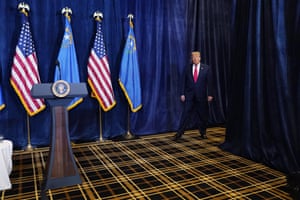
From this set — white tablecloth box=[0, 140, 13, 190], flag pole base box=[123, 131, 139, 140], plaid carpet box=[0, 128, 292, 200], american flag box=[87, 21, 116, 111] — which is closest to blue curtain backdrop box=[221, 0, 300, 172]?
plaid carpet box=[0, 128, 292, 200]

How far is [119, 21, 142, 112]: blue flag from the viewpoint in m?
4.46

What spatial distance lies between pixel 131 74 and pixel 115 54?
0.46m

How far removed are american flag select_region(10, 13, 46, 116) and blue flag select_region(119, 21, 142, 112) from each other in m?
1.33

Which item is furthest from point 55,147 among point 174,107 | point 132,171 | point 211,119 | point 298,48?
point 211,119

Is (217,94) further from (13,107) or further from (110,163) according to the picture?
(13,107)

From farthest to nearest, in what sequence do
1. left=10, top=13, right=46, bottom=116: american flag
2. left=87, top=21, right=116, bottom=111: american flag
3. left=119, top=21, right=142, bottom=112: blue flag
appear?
left=119, top=21, right=142, bottom=112: blue flag < left=87, top=21, right=116, bottom=111: american flag < left=10, top=13, right=46, bottom=116: american flag

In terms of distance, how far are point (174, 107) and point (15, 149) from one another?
2839mm

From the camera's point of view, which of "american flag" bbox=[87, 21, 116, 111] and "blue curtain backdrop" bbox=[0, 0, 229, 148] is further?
"american flag" bbox=[87, 21, 116, 111]

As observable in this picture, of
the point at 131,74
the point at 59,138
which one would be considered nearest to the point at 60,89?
the point at 59,138

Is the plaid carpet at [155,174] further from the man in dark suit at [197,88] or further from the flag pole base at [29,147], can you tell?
the man in dark suit at [197,88]

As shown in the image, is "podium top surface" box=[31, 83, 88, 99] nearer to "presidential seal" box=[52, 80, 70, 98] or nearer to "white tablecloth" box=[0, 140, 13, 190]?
"presidential seal" box=[52, 80, 70, 98]

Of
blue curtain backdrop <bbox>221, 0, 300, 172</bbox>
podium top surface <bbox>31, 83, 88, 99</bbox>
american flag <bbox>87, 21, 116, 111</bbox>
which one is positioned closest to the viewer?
podium top surface <bbox>31, 83, 88, 99</bbox>

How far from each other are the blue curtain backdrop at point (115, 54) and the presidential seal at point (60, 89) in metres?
1.88

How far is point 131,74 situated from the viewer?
4.52m
